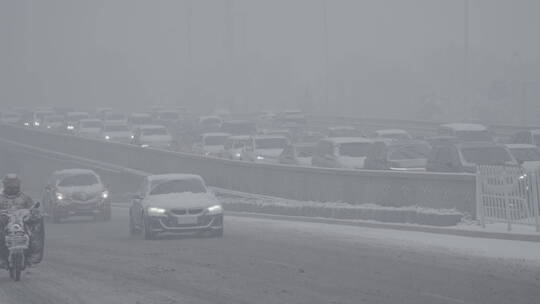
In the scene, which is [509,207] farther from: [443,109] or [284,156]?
[443,109]

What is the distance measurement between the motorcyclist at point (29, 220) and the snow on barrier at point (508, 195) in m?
9.51

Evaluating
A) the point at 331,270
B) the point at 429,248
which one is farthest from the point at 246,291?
the point at 429,248

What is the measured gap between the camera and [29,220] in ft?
61.9

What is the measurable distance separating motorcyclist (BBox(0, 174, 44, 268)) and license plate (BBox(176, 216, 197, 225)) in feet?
21.0

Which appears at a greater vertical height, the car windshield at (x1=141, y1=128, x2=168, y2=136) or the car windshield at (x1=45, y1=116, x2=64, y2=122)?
the car windshield at (x1=45, y1=116, x2=64, y2=122)

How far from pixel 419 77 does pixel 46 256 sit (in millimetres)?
98321

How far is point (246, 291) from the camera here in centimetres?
1616

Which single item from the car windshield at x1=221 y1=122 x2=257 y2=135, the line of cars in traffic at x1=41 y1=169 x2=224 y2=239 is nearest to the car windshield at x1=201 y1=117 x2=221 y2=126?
the car windshield at x1=221 y1=122 x2=257 y2=135

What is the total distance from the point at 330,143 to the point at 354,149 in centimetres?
92

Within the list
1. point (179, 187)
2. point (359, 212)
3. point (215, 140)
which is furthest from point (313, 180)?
point (215, 140)

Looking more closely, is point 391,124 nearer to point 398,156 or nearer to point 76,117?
point 76,117

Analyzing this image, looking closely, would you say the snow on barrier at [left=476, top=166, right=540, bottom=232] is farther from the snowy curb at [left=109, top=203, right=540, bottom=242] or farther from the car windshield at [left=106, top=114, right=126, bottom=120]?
the car windshield at [left=106, top=114, right=126, bottom=120]

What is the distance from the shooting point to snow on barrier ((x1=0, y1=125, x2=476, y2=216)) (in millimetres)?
26438

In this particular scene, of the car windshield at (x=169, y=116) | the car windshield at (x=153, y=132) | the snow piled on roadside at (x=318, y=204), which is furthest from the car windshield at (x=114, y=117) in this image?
the snow piled on roadside at (x=318, y=204)
